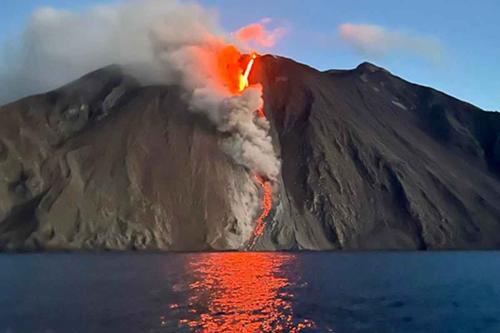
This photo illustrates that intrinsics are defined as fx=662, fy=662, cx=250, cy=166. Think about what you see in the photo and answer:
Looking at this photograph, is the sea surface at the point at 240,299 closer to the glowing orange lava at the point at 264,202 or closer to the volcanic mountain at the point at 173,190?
the volcanic mountain at the point at 173,190

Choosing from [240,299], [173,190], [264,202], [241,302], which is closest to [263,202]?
[264,202]

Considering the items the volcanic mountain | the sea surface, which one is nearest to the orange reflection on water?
the sea surface

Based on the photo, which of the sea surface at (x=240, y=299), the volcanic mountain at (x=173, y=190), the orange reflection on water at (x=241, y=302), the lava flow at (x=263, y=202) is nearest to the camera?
the orange reflection on water at (x=241, y=302)

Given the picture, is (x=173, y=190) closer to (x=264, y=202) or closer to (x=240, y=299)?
(x=264, y=202)

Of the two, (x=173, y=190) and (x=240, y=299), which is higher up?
(x=173, y=190)

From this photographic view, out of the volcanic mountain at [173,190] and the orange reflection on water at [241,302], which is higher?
the volcanic mountain at [173,190]

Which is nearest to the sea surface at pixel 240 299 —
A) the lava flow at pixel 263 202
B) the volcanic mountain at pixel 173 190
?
the volcanic mountain at pixel 173 190
